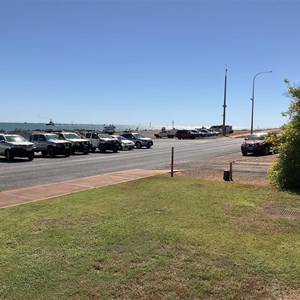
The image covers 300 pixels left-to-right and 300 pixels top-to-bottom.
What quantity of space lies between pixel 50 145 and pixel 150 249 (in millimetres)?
24544

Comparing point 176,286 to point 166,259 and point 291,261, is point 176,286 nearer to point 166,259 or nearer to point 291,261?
point 166,259

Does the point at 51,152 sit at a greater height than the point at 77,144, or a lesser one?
lesser

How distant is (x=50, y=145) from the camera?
28859 mm

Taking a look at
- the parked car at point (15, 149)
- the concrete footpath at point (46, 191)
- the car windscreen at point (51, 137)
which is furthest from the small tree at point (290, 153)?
the car windscreen at point (51, 137)

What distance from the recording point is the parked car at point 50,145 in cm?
2877

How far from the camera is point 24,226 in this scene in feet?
22.2

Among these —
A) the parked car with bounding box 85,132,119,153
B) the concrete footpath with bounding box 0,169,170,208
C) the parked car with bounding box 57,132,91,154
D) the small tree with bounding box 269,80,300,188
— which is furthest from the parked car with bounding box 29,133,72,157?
the small tree with bounding box 269,80,300,188

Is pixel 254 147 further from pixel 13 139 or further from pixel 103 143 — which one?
pixel 13 139

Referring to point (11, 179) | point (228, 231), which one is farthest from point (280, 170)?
point (11, 179)

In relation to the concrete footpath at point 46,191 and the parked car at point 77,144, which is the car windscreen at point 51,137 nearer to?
the parked car at point 77,144

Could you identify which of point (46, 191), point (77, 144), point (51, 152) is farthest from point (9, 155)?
point (46, 191)

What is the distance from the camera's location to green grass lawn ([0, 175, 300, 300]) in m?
4.29

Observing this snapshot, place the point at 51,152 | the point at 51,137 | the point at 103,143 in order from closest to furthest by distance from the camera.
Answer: the point at 51,152, the point at 51,137, the point at 103,143

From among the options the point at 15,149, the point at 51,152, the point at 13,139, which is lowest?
the point at 51,152
